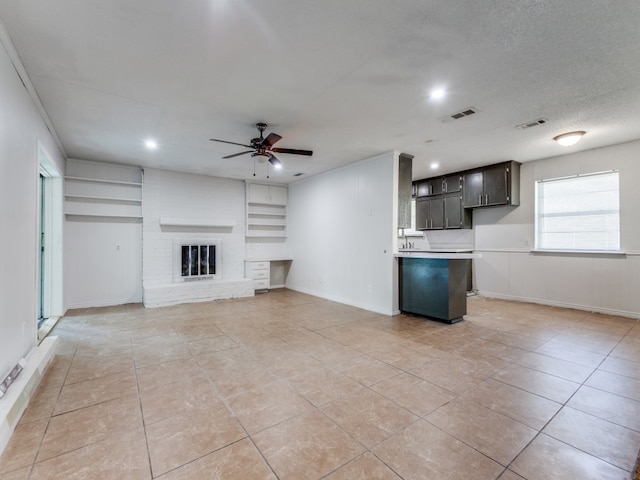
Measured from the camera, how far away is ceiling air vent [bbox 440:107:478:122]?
3.49 metres

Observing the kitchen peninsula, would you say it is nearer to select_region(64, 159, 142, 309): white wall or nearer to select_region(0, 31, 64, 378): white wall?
select_region(0, 31, 64, 378): white wall

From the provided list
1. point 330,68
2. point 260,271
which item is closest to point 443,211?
point 260,271

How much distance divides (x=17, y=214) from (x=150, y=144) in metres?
2.42

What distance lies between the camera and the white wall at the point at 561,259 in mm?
4773

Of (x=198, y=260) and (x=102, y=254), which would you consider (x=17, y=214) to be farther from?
(x=198, y=260)

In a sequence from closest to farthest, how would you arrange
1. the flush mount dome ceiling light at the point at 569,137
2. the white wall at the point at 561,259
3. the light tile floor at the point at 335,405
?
the light tile floor at the point at 335,405 → the flush mount dome ceiling light at the point at 569,137 → the white wall at the point at 561,259

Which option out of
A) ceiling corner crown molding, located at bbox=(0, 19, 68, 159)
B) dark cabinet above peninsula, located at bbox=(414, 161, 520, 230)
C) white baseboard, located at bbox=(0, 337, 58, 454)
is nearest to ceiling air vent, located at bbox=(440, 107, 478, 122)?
dark cabinet above peninsula, located at bbox=(414, 161, 520, 230)

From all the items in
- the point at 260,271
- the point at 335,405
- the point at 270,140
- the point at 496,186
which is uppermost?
the point at 270,140

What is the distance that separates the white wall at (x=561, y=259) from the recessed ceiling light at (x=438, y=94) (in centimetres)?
390

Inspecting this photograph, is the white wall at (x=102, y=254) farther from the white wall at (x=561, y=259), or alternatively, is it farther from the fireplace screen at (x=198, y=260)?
the white wall at (x=561, y=259)

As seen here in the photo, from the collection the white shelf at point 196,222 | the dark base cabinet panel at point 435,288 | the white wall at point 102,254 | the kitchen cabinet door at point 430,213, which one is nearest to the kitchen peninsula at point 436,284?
the dark base cabinet panel at point 435,288

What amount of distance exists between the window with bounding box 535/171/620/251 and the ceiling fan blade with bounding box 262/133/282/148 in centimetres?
518

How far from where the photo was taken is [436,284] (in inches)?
182

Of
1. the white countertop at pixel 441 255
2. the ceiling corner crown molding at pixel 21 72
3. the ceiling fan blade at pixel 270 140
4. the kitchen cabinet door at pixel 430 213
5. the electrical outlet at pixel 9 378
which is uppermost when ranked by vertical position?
the ceiling corner crown molding at pixel 21 72
